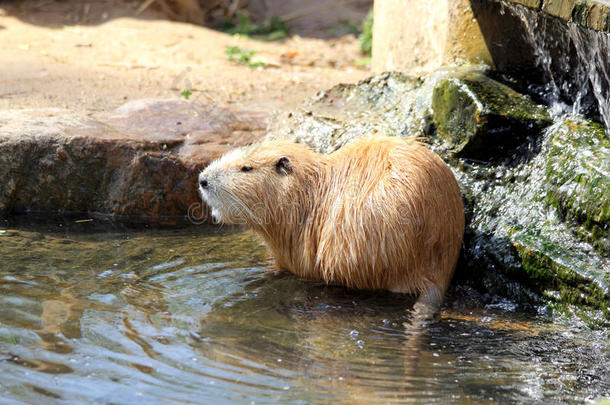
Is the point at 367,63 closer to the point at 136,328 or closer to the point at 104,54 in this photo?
the point at 104,54

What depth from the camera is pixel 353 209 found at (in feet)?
13.2

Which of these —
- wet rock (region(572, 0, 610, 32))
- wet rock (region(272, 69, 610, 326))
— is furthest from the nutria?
wet rock (region(572, 0, 610, 32))

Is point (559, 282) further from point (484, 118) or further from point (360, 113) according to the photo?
point (360, 113)

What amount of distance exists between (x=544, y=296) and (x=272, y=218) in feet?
5.26

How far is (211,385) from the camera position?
2869mm

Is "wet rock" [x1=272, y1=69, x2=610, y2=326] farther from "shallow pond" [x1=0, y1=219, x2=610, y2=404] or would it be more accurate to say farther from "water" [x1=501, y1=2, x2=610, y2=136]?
"water" [x1=501, y1=2, x2=610, y2=136]

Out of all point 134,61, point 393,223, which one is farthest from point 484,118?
point 134,61

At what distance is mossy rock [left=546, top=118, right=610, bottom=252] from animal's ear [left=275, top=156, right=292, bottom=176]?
1.53 metres

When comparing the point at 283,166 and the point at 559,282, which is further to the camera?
the point at 283,166

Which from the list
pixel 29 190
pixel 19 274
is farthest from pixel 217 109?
pixel 19 274

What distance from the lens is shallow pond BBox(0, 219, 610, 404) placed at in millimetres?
2865

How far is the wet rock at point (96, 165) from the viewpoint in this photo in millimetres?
5410

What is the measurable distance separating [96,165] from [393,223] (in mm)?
2659

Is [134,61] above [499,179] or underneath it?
above
